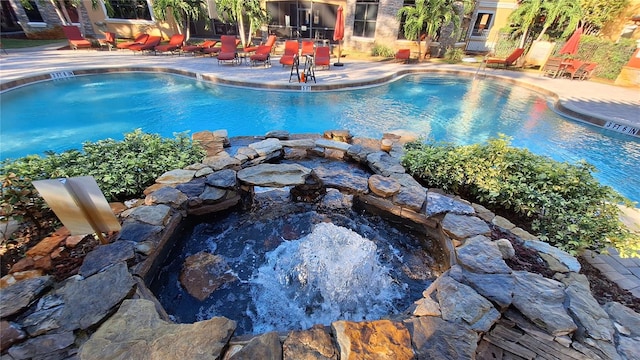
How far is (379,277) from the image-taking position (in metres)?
2.84

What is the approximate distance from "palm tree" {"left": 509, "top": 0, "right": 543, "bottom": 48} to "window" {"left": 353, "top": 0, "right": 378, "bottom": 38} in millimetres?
7078

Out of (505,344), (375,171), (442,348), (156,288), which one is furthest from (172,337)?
(375,171)

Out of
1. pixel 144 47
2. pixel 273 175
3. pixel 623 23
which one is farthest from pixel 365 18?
pixel 273 175

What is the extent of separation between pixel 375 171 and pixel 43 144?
7.51 meters

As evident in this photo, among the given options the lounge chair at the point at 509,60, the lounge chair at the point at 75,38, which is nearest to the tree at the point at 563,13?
the lounge chair at the point at 509,60

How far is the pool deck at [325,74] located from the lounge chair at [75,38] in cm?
44

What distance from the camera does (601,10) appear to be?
524 inches

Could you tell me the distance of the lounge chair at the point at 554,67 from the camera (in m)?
11.9

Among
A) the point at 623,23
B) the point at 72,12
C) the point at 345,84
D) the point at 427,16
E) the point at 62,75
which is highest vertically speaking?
the point at 623,23

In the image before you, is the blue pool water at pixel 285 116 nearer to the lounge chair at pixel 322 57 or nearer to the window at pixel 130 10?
the lounge chair at pixel 322 57

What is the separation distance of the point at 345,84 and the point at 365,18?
8015mm

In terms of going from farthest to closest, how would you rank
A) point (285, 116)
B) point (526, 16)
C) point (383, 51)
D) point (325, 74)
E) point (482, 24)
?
point (482, 24)
point (383, 51)
point (526, 16)
point (325, 74)
point (285, 116)

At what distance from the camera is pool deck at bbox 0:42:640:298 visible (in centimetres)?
838

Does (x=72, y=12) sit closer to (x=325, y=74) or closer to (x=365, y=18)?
(x=325, y=74)
